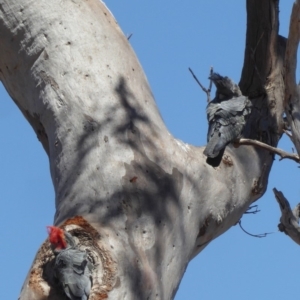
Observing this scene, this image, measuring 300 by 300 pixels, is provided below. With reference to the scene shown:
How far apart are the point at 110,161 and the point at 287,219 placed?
42.3 inches

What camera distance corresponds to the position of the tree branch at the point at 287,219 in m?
3.63

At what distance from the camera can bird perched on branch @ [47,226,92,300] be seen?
2576 millimetres

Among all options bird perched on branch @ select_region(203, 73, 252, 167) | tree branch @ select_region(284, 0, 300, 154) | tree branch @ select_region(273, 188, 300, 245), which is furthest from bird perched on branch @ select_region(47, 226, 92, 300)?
tree branch @ select_region(273, 188, 300, 245)

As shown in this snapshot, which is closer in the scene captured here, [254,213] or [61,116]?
[61,116]

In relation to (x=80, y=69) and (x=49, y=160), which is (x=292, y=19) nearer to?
(x=80, y=69)

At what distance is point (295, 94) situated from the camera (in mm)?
3270

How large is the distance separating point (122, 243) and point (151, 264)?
12cm

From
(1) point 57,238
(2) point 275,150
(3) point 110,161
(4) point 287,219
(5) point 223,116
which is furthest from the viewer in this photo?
(5) point 223,116

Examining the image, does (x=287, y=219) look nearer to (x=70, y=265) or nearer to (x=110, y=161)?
(x=110, y=161)

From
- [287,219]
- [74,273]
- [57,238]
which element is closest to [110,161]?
[57,238]

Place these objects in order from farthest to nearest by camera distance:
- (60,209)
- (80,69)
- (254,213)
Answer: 1. (254,213)
2. (80,69)
3. (60,209)

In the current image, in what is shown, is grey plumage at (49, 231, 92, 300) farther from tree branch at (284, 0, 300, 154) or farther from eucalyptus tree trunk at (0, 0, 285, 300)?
tree branch at (284, 0, 300, 154)

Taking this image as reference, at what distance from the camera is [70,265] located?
2.58 metres

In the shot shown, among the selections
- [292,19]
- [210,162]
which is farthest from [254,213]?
[292,19]
